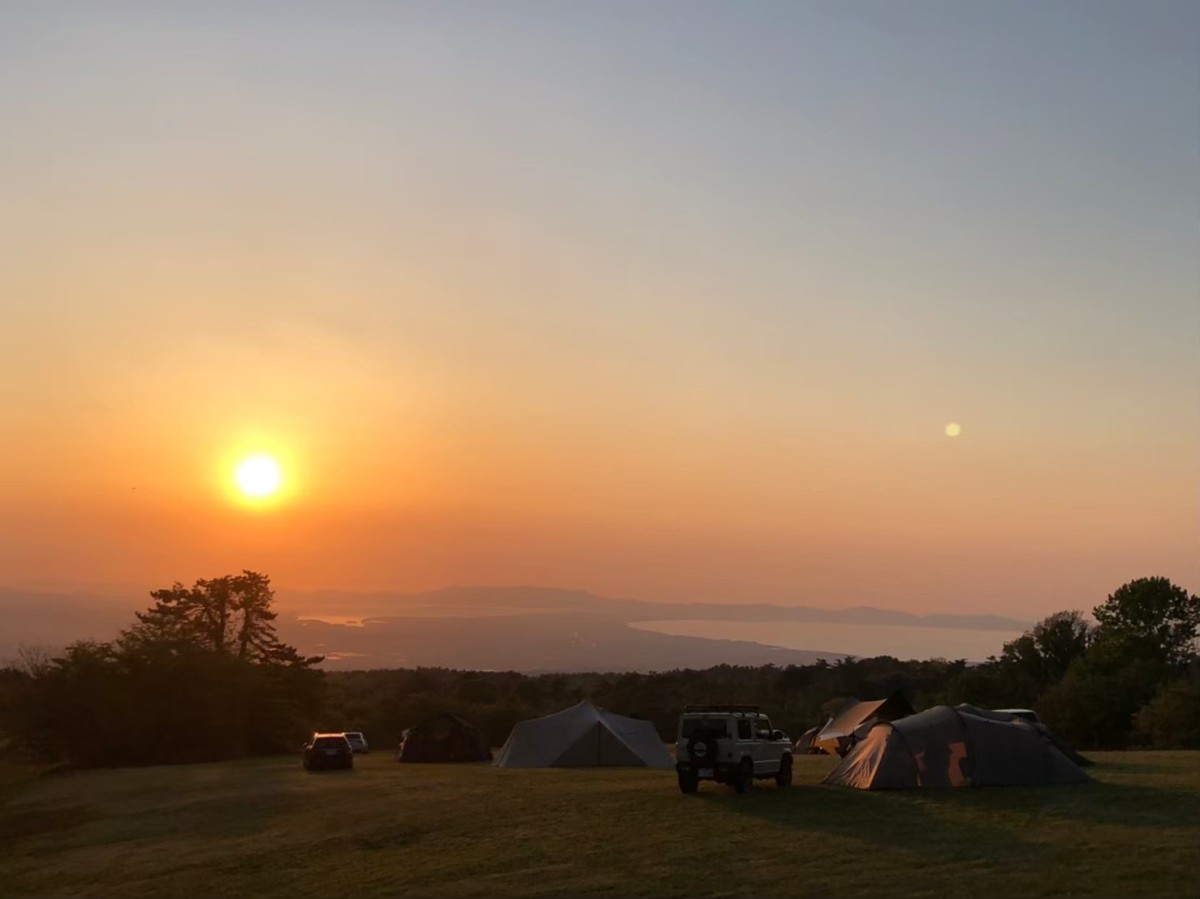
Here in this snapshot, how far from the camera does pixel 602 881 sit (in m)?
17.0

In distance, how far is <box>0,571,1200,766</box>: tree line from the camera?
57156 millimetres

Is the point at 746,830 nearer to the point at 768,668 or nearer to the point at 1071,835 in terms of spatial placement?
the point at 1071,835

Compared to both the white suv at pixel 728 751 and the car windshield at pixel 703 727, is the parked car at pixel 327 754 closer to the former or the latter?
the white suv at pixel 728 751

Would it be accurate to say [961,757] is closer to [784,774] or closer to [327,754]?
[784,774]

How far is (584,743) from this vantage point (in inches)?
1649

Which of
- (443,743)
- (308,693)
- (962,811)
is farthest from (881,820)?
(308,693)

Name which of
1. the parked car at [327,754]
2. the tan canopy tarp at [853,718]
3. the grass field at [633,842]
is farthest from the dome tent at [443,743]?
the tan canopy tarp at [853,718]

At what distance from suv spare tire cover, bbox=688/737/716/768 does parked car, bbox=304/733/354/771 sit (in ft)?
66.0

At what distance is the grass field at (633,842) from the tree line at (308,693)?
24976 mm

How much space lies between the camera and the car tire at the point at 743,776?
26922 mm

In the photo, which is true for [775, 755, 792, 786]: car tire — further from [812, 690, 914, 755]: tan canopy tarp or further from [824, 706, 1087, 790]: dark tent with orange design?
[812, 690, 914, 755]: tan canopy tarp

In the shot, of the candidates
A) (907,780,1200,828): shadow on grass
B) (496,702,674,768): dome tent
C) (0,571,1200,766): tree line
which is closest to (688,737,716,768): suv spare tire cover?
(907,780,1200,828): shadow on grass

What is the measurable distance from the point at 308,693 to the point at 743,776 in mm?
45939

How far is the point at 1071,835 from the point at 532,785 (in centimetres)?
1731
